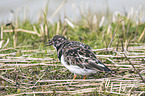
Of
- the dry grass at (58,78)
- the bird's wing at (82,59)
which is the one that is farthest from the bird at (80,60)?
the dry grass at (58,78)

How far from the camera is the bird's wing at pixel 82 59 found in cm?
402

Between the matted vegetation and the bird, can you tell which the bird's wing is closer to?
the bird

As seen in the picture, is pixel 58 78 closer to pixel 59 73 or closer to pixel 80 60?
pixel 59 73

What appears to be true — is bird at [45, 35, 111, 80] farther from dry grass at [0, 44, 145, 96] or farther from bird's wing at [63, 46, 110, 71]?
dry grass at [0, 44, 145, 96]

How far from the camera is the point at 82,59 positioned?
408cm

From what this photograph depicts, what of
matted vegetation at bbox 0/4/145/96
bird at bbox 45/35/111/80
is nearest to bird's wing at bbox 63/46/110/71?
bird at bbox 45/35/111/80

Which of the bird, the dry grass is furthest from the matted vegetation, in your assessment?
the bird

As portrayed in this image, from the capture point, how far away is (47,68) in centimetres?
461

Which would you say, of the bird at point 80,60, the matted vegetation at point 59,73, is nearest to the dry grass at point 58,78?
the matted vegetation at point 59,73

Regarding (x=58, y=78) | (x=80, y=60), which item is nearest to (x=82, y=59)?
(x=80, y=60)

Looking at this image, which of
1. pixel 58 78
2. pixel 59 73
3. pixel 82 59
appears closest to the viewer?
pixel 82 59

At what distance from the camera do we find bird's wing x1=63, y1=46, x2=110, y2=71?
4016 mm

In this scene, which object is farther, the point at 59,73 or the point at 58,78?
the point at 59,73

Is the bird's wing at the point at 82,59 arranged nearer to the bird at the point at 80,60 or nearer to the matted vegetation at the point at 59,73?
the bird at the point at 80,60
